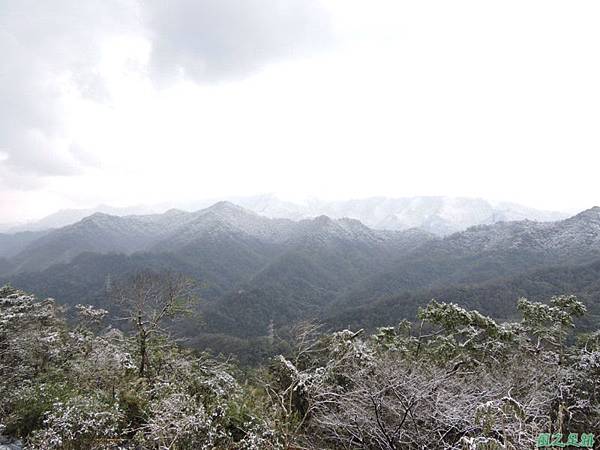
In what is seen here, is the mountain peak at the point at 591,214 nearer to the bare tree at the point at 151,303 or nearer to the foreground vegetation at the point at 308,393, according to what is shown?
the foreground vegetation at the point at 308,393

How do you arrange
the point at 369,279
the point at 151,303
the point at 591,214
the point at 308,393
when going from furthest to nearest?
the point at 369,279
the point at 591,214
the point at 151,303
the point at 308,393

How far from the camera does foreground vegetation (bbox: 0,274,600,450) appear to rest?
438 centimetres

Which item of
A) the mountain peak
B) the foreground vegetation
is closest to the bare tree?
the foreground vegetation

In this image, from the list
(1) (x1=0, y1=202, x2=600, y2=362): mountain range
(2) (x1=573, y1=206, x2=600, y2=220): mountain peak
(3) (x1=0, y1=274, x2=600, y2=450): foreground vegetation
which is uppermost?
(3) (x1=0, y1=274, x2=600, y2=450): foreground vegetation

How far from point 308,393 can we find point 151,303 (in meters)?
7.05

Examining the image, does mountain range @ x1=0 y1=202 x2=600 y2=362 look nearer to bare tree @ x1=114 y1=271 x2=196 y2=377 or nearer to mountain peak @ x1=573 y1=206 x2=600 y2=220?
mountain peak @ x1=573 y1=206 x2=600 y2=220

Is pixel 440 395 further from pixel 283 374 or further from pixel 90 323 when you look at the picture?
pixel 90 323

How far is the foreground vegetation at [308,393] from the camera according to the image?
4.38 metres

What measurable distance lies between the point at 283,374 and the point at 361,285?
534 ft

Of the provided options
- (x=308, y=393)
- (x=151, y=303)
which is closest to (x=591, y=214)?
(x=151, y=303)

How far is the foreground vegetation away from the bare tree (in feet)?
0.21

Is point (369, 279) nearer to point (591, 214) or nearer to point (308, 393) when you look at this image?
point (591, 214)

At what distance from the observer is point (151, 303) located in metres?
10.9

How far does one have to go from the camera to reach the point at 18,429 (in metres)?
4.81
